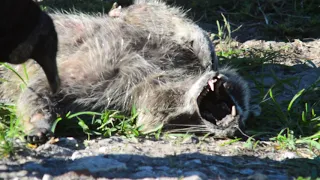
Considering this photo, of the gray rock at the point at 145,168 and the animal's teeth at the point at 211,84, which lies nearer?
the gray rock at the point at 145,168

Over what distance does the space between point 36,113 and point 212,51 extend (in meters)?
1.40

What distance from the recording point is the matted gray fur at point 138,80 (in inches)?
158

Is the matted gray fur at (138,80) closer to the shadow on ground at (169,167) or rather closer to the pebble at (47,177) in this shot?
the shadow on ground at (169,167)

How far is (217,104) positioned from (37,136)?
49.2 inches

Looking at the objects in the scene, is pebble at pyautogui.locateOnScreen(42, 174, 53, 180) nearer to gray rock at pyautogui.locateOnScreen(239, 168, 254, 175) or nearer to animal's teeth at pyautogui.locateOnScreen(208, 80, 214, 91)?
gray rock at pyautogui.locateOnScreen(239, 168, 254, 175)

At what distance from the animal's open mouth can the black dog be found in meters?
1.41

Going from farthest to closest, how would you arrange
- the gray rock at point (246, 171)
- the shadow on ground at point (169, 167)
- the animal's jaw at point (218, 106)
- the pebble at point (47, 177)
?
the animal's jaw at point (218, 106) → the gray rock at point (246, 171) → the shadow on ground at point (169, 167) → the pebble at point (47, 177)

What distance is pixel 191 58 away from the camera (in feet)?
14.8

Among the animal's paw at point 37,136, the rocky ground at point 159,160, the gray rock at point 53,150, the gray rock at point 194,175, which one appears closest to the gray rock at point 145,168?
the rocky ground at point 159,160

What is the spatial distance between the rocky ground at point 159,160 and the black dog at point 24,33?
22.8 inches

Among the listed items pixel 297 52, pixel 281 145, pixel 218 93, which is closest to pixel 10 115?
pixel 218 93

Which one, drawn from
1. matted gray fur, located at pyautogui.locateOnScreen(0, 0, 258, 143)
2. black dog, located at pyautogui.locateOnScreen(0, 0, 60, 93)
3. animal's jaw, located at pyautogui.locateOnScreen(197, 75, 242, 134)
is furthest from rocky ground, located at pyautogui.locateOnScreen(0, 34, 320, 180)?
black dog, located at pyautogui.locateOnScreen(0, 0, 60, 93)

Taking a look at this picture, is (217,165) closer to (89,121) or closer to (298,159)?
(298,159)

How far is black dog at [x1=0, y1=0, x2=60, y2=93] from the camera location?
2666mm
